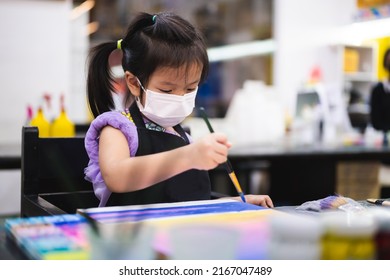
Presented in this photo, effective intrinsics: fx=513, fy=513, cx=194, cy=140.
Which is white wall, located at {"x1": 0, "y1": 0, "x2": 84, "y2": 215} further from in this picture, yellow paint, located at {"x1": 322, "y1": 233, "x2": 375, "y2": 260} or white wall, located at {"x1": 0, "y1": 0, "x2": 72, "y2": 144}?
yellow paint, located at {"x1": 322, "y1": 233, "x2": 375, "y2": 260}

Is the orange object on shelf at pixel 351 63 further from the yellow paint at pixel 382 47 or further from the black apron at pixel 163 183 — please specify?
the black apron at pixel 163 183

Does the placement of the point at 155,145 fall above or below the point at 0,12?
below

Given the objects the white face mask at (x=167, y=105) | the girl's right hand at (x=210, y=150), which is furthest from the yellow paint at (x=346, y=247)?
the white face mask at (x=167, y=105)

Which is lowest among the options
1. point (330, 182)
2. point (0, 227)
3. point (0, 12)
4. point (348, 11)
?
point (330, 182)

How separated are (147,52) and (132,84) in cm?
5

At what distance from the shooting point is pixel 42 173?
27.7 inches

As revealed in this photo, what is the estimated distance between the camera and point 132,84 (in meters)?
0.66

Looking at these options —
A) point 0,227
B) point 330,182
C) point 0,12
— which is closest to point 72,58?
point 0,12

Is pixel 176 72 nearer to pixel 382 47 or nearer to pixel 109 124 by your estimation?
pixel 109 124

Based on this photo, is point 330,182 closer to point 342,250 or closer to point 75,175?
point 75,175

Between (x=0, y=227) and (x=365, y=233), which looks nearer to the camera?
(x=365, y=233)

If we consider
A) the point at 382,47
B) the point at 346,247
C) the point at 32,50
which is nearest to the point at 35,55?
the point at 32,50

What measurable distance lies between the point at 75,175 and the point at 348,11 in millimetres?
645

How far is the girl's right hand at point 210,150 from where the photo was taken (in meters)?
0.44
